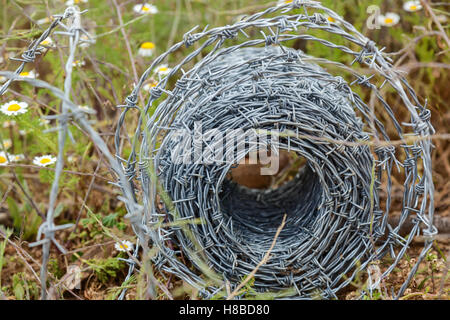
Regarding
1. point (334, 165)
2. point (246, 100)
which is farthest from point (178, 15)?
point (334, 165)

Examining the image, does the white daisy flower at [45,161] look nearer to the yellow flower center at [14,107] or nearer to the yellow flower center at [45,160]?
the yellow flower center at [45,160]

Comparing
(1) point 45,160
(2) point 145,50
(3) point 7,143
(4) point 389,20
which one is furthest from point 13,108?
(4) point 389,20

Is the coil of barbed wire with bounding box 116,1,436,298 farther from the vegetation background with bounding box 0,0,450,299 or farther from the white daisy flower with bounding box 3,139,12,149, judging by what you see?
the white daisy flower with bounding box 3,139,12,149

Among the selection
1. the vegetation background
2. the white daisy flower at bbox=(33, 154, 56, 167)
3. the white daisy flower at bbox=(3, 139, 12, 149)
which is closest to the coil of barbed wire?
the vegetation background

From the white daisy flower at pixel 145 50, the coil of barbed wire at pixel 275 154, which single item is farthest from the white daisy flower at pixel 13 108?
the white daisy flower at pixel 145 50

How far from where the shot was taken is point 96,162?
1.78 metres

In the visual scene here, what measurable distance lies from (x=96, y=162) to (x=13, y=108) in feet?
1.40

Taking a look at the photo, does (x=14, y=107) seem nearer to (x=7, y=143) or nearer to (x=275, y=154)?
(x=7, y=143)

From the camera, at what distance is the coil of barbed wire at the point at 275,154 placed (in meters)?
1.14

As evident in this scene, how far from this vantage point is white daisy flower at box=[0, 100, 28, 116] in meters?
1.40

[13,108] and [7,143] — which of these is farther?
[7,143]

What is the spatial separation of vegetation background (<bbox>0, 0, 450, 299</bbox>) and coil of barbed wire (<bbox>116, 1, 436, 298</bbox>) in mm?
112

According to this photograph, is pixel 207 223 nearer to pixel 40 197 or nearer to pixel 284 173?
pixel 284 173
